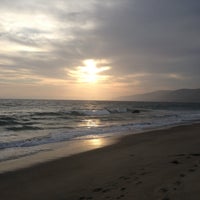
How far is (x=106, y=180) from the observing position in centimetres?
584

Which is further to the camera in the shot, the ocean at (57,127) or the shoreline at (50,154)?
the ocean at (57,127)

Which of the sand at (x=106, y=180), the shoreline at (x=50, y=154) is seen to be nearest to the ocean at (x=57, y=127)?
the shoreline at (x=50, y=154)

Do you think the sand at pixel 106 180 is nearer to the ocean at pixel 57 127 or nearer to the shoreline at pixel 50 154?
the shoreline at pixel 50 154

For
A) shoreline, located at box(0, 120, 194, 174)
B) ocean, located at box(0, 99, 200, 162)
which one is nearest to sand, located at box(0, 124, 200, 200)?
shoreline, located at box(0, 120, 194, 174)

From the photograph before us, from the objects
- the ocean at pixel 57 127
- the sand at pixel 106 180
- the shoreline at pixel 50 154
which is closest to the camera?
the sand at pixel 106 180

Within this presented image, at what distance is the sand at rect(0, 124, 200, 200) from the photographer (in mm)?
4750

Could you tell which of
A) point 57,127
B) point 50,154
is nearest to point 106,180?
point 50,154

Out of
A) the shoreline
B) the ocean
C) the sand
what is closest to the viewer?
the sand

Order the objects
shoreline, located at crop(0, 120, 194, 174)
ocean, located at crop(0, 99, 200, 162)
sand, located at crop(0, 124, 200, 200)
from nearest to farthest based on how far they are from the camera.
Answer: sand, located at crop(0, 124, 200, 200) → shoreline, located at crop(0, 120, 194, 174) → ocean, located at crop(0, 99, 200, 162)

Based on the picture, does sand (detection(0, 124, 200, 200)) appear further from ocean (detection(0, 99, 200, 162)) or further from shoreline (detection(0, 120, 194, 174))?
ocean (detection(0, 99, 200, 162))

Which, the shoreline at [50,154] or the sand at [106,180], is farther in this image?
the shoreline at [50,154]

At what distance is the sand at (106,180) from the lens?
475cm

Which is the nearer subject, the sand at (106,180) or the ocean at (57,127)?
the sand at (106,180)

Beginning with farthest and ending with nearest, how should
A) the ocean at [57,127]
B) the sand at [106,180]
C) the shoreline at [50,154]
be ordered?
the ocean at [57,127] → the shoreline at [50,154] → the sand at [106,180]
